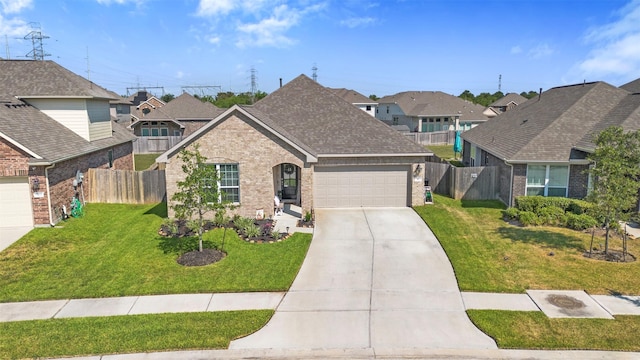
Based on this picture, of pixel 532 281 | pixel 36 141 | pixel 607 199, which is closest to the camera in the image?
pixel 532 281

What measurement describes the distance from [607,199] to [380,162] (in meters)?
9.40

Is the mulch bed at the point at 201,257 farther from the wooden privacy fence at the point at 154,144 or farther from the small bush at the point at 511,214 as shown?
the wooden privacy fence at the point at 154,144

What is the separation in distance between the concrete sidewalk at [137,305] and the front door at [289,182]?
35.3ft

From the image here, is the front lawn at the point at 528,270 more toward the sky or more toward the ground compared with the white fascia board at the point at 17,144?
more toward the ground

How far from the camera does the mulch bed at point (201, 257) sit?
14.6 metres

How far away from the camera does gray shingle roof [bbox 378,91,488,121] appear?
182 ft

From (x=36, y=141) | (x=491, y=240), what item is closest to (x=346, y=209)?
(x=491, y=240)

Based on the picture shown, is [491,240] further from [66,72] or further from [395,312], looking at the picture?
[66,72]

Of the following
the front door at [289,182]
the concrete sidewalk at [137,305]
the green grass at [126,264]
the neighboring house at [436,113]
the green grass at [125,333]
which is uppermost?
the neighboring house at [436,113]

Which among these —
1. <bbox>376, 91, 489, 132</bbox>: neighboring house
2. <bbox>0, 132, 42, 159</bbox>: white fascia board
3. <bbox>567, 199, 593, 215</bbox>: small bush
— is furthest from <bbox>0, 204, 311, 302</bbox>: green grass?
<bbox>376, 91, 489, 132</bbox>: neighboring house

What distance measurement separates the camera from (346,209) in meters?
21.5

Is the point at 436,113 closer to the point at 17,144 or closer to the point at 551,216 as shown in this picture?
the point at 551,216

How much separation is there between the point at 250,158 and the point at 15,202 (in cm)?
920

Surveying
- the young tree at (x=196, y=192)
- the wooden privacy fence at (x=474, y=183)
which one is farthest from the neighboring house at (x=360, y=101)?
the young tree at (x=196, y=192)
